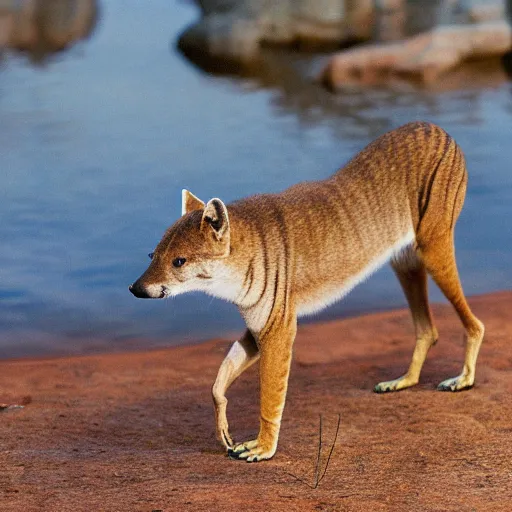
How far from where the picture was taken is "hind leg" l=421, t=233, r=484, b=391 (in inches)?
264

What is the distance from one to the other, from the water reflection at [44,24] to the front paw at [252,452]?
1559cm

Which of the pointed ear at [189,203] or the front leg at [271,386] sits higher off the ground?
the pointed ear at [189,203]

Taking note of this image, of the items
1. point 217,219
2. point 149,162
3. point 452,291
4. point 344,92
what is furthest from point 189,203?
point 344,92

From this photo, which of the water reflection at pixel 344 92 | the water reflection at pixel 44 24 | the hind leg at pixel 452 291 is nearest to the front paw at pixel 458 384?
the hind leg at pixel 452 291

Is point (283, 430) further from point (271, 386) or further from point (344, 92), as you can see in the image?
point (344, 92)

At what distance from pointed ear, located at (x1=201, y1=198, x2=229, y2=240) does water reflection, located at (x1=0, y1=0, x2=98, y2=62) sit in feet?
51.2

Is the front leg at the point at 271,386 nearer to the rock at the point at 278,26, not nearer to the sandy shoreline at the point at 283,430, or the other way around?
the sandy shoreline at the point at 283,430

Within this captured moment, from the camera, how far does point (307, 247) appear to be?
6.13 meters

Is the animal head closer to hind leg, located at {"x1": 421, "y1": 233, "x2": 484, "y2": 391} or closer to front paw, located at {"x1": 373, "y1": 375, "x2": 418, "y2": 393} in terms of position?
hind leg, located at {"x1": 421, "y1": 233, "x2": 484, "y2": 391}

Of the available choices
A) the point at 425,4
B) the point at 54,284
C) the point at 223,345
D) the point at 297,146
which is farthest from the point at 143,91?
the point at 223,345

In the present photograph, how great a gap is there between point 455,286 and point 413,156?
958mm

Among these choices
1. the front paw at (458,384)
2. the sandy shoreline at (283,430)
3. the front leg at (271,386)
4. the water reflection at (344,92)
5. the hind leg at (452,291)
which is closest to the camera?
the sandy shoreline at (283,430)

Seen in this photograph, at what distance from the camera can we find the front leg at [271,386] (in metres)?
5.99

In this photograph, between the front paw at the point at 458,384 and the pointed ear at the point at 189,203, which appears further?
the front paw at the point at 458,384
